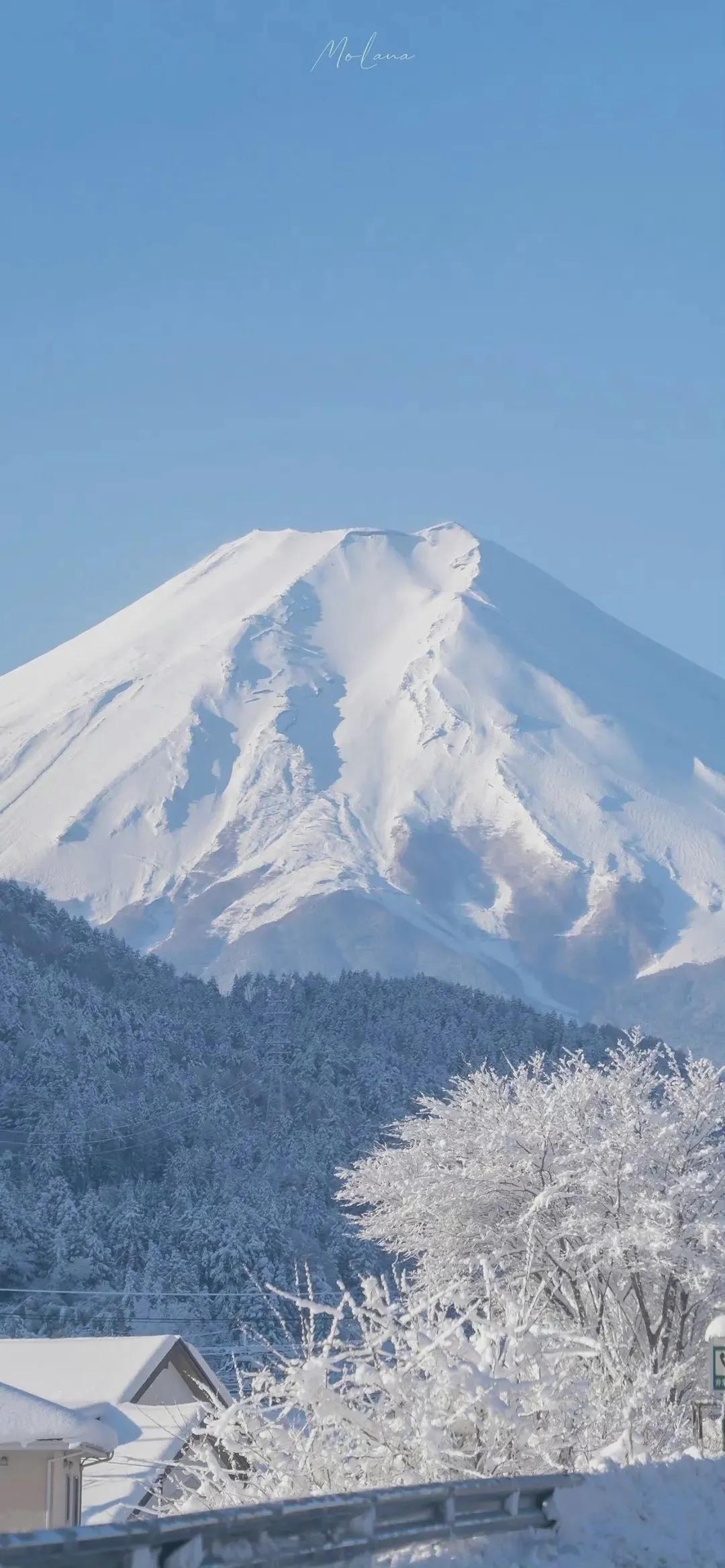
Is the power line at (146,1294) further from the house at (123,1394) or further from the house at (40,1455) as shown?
the house at (40,1455)

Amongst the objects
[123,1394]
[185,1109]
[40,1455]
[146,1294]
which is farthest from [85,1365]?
[185,1109]

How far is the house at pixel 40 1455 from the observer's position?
12.3 metres

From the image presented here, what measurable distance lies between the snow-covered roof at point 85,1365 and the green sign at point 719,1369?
892 centimetres

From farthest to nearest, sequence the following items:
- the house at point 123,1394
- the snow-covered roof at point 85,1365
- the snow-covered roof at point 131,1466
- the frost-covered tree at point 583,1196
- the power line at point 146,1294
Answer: the power line at point 146,1294
the frost-covered tree at point 583,1196
the snow-covered roof at point 85,1365
the house at point 123,1394
the snow-covered roof at point 131,1466

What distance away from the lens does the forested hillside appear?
54000 mm

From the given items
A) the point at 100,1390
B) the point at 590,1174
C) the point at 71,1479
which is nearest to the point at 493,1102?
the point at 590,1174

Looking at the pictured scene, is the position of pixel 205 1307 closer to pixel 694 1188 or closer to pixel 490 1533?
pixel 694 1188

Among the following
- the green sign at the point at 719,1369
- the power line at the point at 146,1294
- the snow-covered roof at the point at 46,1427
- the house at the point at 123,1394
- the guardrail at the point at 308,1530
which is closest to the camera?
the guardrail at the point at 308,1530

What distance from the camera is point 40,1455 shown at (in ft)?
40.9

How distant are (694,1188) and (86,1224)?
1581 inches

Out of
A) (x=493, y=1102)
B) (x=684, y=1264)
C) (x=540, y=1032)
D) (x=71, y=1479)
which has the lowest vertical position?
(x=71, y=1479)

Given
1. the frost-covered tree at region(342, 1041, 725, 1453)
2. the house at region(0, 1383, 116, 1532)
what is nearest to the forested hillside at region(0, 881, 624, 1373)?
the frost-covered tree at region(342, 1041, 725, 1453)

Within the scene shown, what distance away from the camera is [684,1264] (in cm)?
2036

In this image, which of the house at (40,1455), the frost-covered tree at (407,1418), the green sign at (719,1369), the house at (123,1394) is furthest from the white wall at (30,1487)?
the green sign at (719,1369)
